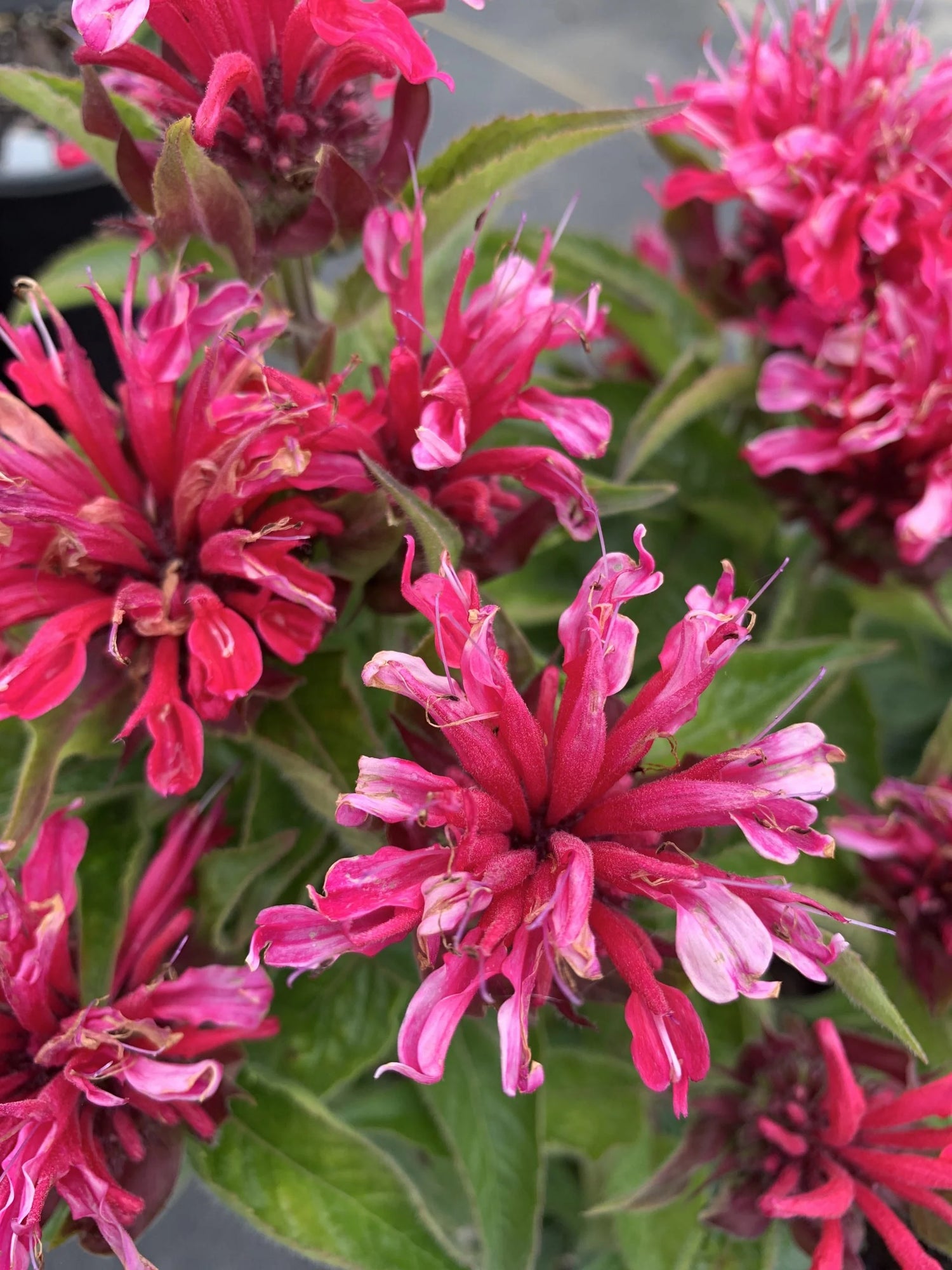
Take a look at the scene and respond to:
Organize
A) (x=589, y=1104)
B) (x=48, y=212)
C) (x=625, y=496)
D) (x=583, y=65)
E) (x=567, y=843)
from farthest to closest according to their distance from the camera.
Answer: (x=583, y=65) < (x=48, y=212) < (x=589, y=1104) < (x=625, y=496) < (x=567, y=843)

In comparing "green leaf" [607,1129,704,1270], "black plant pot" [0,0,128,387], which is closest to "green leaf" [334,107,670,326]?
"green leaf" [607,1129,704,1270]

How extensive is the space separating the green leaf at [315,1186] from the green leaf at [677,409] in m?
0.28

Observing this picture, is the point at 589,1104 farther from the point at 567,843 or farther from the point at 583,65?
the point at 583,65

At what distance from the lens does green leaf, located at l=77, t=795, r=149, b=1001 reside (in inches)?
14.5

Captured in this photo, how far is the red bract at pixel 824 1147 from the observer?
35 centimetres

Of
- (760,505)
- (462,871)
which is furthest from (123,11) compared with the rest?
(760,505)

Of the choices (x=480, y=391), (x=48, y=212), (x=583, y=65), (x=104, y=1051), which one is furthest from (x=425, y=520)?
(x=583, y=65)

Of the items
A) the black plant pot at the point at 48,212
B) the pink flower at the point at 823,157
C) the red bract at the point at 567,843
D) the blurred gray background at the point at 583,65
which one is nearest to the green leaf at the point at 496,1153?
the red bract at the point at 567,843

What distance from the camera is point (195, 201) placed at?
1.02ft

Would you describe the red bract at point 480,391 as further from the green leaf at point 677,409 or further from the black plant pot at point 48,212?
the black plant pot at point 48,212

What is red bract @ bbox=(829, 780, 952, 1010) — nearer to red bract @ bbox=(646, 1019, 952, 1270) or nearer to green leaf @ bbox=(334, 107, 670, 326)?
red bract @ bbox=(646, 1019, 952, 1270)

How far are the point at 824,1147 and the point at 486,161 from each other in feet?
1.21

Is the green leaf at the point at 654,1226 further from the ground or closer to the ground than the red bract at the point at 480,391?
closer to the ground

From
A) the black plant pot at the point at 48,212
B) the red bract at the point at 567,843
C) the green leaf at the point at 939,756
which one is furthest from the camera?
the black plant pot at the point at 48,212
